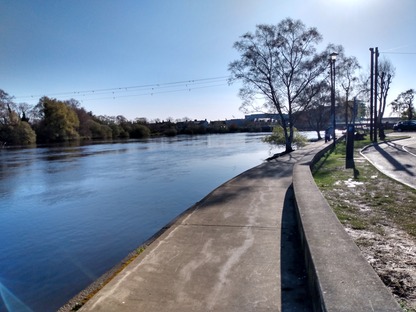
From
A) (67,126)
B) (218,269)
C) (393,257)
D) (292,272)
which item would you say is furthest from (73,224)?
(67,126)

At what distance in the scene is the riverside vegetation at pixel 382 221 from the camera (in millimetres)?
3983

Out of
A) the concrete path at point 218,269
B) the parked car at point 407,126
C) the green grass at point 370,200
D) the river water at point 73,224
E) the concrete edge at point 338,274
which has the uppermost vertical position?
the parked car at point 407,126

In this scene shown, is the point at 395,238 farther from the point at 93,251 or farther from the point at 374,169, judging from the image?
the point at 374,169

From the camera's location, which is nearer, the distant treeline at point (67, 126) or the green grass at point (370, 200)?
the green grass at point (370, 200)

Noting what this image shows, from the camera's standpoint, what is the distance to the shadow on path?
3613 mm

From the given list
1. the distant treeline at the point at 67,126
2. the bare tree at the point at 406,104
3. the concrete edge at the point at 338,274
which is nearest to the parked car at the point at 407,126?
the bare tree at the point at 406,104

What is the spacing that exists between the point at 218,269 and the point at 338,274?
1775 millimetres

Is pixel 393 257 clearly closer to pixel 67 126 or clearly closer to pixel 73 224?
pixel 73 224

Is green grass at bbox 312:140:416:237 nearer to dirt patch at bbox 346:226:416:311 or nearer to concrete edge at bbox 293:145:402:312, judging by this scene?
dirt patch at bbox 346:226:416:311

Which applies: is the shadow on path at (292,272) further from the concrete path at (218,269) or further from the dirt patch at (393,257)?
the dirt patch at (393,257)

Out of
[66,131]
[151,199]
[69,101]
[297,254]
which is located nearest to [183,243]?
[297,254]

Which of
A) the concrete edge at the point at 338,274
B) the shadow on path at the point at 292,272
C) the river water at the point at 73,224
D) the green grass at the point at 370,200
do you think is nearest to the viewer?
the concrete edge at the point at 338,274

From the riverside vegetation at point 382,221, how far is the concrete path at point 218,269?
3.24 ft

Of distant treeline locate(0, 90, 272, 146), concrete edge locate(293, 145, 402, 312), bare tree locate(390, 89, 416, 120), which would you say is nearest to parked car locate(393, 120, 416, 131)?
bare tree locate(390, 89, 416, 120)
